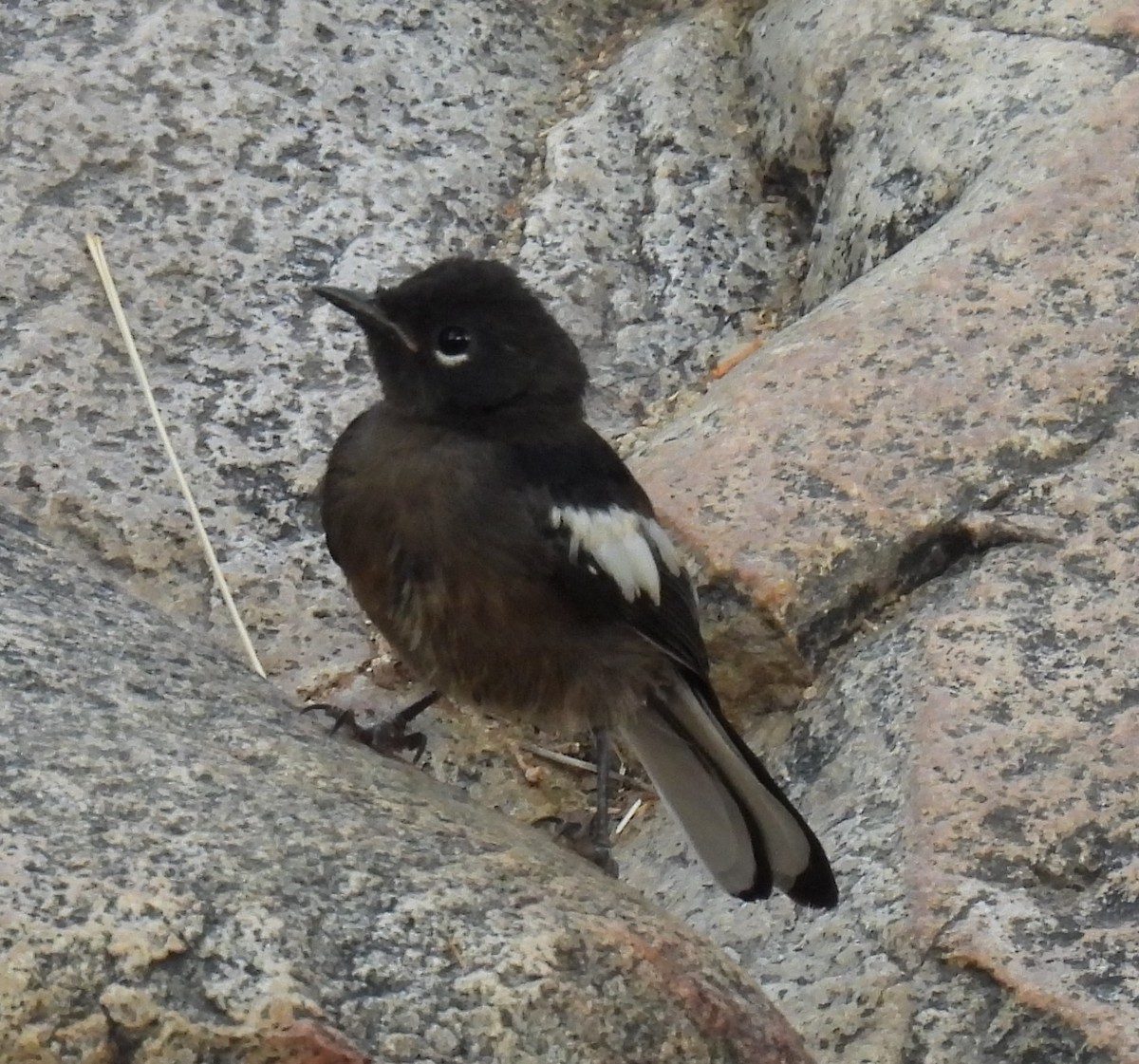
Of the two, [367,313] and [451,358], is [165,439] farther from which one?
[451,358]

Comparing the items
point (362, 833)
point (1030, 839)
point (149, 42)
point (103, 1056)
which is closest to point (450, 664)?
point (362, 833)

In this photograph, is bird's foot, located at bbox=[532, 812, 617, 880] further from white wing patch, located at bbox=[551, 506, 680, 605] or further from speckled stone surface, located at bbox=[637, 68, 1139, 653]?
speckled stone surface, located at bbox=[637, 68, 1139, 653]

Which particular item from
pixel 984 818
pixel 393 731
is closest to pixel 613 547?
pixel 393 731

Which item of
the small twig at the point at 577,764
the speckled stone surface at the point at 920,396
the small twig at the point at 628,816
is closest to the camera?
the speckled stone surface at the point at 920,396

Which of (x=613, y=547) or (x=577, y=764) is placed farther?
(x=577, y=764)

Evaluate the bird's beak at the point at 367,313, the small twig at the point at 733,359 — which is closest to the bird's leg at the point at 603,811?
the bird's beak at the point at 367,313

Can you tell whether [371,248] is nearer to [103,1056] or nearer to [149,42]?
[149,42]

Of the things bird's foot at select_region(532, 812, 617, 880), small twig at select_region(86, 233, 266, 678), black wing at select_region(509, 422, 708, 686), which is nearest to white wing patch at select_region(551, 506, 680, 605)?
black wing at select_region(509, 422, 708, 686)

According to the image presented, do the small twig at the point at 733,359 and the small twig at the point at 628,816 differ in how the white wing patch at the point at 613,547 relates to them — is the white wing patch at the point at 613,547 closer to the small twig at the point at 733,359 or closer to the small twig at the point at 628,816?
the small twig at the point at 628,816
